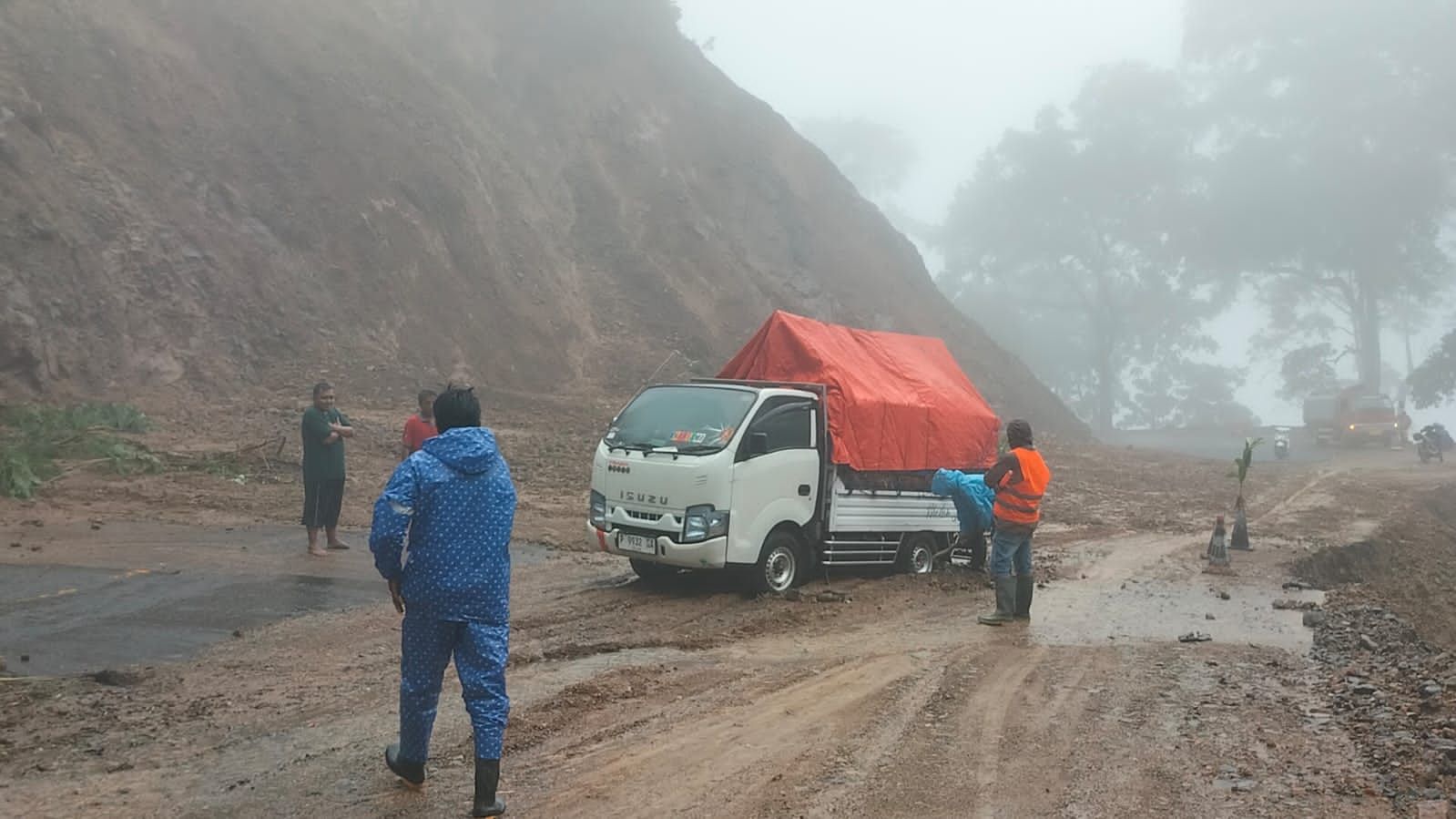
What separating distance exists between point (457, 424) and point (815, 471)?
575cm

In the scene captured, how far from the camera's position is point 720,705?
237 inches

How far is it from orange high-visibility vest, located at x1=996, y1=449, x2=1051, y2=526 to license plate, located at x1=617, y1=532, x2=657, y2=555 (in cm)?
304

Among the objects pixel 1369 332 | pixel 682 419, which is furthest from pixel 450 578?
pixel 1369 332

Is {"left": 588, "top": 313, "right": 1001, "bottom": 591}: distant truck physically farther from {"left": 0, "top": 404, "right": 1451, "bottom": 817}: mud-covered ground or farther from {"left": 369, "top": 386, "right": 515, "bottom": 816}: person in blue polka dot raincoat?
{"left": 369, "top": 386, "right": 515, "bottom": 816}: person in blue polka dot raincoat

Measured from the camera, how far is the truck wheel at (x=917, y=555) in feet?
36.4

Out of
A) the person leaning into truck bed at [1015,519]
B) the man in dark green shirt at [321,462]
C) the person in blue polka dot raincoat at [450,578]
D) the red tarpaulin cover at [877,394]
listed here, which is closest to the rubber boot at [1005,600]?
the person leaning into truck bed at [1015,519]

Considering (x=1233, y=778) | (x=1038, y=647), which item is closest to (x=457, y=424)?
(x=1233, y=778)

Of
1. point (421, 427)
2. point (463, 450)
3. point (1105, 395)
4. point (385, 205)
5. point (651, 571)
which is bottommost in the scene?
point (651, 571)

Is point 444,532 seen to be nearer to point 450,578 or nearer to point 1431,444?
point 450,578

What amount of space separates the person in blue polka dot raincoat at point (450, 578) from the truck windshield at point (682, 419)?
15.0 ft

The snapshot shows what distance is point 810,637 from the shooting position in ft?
26.4

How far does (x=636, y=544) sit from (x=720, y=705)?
3169 millimetres

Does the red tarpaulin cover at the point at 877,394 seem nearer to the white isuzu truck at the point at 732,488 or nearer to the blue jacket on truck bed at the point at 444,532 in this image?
the white isuzu truck at the point at 732,488

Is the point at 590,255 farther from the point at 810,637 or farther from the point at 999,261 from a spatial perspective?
the point at 999,261
